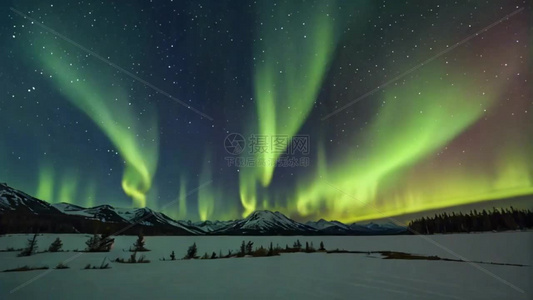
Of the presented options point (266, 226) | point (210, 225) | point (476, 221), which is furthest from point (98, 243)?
point (476, 221)

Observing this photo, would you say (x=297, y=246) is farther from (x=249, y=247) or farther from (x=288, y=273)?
(x=249, y=247)

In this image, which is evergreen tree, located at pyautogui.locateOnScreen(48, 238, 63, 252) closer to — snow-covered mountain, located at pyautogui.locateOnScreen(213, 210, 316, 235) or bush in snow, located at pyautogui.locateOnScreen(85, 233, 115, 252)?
bush in snow, located at pyautogui.locateOnScreen(85, 233, 115, 252)

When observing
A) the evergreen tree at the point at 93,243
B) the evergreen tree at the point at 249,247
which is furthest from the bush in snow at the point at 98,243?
the evergreen tree at the point at 249,247

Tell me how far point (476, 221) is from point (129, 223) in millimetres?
3086

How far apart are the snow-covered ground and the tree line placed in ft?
0.21

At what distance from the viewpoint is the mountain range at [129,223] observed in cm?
327

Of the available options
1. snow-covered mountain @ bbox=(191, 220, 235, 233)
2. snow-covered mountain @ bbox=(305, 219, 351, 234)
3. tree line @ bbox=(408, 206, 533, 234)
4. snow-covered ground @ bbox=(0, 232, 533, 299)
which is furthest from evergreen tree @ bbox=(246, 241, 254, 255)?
tree line @ bbox=(408, 206, 533, 234)

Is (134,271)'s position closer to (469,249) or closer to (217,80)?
(217,80)

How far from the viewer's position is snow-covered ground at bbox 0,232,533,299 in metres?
3.11

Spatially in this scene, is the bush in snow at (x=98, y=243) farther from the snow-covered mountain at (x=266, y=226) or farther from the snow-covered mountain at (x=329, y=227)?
the snow-covered mountain at (x=329, y=227)

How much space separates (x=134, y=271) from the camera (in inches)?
126

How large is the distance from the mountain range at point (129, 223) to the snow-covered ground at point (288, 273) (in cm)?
7

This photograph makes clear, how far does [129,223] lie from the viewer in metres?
3.31

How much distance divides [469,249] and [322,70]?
6.84ft
